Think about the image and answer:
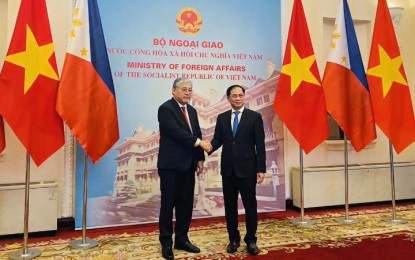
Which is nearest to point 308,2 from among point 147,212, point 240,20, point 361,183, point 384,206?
point 240,20

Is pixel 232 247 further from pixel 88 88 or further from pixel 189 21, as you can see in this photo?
pixel 189 21

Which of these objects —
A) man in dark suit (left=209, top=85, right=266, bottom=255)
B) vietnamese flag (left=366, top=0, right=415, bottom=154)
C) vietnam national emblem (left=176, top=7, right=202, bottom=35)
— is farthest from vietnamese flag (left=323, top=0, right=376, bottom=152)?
vietnam national emblem (left=176, top=7, right=202, bottom=35)

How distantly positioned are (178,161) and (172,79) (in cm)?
144

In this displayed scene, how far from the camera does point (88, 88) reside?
3064 millimetres

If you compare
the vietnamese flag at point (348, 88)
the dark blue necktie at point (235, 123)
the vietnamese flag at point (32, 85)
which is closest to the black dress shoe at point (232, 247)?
the dark blue necktie at point (235, 123)

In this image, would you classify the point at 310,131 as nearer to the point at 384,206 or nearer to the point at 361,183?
the point at 361,183

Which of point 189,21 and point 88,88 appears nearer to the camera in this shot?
point 88,88

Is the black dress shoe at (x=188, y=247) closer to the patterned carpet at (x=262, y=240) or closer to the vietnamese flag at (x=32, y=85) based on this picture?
the patterned carpet at (x=262, y=240)

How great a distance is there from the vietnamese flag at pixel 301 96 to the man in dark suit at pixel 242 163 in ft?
3.14

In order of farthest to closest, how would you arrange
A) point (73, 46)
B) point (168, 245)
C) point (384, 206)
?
point (384, 206)
point (73, 46)
point (168, 245)

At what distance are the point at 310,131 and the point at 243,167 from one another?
1313 mm

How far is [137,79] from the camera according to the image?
378 cm

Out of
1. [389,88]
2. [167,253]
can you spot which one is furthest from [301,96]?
[167,253]

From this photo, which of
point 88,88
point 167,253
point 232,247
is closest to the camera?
point 167,253
